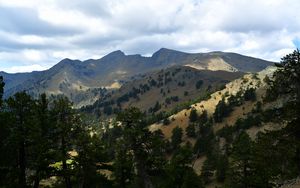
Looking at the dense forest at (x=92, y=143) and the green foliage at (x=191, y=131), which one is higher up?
the dense forest at (x=92, y=143)

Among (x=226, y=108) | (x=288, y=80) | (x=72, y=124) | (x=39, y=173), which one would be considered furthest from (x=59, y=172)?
(x=226, y=108)

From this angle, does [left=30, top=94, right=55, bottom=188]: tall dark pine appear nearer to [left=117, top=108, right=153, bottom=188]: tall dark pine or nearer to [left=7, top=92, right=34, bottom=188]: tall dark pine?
[left=7, top=92, right=34, bottom=188]: tall dark pine

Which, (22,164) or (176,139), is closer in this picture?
(22,164)

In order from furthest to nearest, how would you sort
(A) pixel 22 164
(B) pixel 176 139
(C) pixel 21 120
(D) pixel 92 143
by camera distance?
(B) pixel 176 139, (D) pixel 92 143, (A) pixel 22 164, (C) pixel 21 120

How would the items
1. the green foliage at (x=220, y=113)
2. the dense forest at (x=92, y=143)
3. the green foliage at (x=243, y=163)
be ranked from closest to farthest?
the dense forest at (x=92, y=143) < the green foliage at (x=243, y=163) < the green foliage at (x=220, y=113)

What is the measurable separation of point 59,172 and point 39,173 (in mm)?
1910

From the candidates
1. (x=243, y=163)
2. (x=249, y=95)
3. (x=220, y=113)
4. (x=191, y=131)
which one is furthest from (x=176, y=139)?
(x=243, y=163)

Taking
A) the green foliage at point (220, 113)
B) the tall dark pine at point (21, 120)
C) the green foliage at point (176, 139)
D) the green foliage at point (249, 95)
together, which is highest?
the tall dark pine at point (21, 120)

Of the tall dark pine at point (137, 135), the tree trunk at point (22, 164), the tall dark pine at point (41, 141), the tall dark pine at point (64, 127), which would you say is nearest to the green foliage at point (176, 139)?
the tall dark pine at point (64, 127)

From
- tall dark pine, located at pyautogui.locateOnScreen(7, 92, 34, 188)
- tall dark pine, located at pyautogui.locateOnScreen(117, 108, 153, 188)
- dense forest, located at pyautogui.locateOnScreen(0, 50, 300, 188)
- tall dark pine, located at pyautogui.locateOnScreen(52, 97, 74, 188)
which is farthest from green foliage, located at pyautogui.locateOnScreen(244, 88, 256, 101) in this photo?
tall dark pine, located at pyautogui.locateOnScreen(7, 92, 34, 188)

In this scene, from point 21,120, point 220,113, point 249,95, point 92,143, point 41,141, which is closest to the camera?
point 41,141

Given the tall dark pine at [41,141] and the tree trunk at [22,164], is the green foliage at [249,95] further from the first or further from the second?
the tree trunk at [22,164]

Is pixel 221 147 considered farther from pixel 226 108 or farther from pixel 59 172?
pixel 59 172

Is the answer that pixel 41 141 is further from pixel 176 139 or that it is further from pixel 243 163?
pixel 176 139
